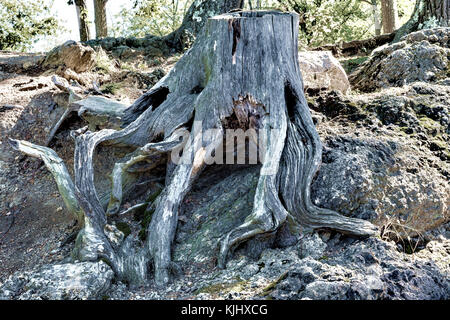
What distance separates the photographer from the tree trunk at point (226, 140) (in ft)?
13.3

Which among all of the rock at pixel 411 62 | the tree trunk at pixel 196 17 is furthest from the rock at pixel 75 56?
the rock at pixel 411 62

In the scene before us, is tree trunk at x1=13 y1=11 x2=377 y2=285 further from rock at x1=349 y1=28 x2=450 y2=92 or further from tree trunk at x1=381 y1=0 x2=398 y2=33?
tree trunk at x1=381 y1=0 x2=398 y2=33

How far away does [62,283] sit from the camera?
11.8 feet

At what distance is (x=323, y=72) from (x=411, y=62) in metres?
1.34

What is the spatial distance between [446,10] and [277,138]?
197 inches

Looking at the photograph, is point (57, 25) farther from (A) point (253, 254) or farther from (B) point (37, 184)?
(A) point (253, 254)

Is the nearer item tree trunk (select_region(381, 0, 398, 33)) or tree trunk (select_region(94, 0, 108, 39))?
tree trunk (select_region(94, 0, 108, 39))

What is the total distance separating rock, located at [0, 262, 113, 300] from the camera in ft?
11.6

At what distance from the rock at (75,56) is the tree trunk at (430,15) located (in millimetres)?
5843

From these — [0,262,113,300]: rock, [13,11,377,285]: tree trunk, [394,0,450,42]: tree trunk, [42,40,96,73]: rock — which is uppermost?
[394,0,450,42]: tree trunk

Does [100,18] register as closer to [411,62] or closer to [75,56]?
[75,56]

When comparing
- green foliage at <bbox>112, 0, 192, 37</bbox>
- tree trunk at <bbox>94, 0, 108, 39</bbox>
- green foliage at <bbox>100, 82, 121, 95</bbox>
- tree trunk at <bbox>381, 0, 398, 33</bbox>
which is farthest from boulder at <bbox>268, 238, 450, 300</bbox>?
green foliage at <bbox>112, 0, 192, 37</bbox>

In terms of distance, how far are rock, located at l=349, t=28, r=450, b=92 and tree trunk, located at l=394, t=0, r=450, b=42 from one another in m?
0.75

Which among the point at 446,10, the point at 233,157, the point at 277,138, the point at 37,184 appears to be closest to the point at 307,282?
the point at 277,138
